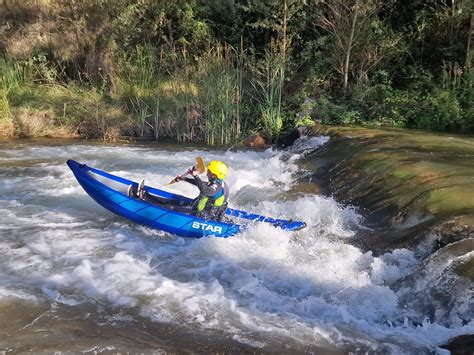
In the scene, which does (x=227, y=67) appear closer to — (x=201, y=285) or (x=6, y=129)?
(x=6, y=129)

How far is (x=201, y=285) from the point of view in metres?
4.93

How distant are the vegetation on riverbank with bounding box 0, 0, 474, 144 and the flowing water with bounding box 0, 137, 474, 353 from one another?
501cm

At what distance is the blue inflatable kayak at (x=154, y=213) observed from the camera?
6.13m

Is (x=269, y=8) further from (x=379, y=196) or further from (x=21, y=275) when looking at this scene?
(x=21, y=275)

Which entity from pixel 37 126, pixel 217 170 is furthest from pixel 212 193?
pixel 37 126

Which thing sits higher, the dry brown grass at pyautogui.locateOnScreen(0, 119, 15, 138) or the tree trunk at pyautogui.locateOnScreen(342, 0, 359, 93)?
the tree trunk at pyautogui.locateOnScreen(342, 0, 359, 93)

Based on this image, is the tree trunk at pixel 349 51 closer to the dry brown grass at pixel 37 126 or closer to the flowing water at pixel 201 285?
the flowing water at pixel 201 285

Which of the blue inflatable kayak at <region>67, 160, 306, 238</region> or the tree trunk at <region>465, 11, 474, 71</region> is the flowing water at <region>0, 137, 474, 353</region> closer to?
the blue inflatable kayak at <region>67, 160, 306, 238</region>

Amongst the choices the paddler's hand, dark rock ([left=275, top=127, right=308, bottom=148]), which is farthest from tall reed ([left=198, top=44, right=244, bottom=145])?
the paddler's hand

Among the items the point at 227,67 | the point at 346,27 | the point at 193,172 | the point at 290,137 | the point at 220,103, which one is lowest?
the point at 290,137

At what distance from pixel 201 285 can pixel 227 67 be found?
8339 mm

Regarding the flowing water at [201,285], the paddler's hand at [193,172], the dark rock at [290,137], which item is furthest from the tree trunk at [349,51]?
the paddler's hand at [193,172]

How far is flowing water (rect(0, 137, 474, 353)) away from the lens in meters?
3.99

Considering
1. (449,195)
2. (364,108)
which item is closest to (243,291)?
(449,195)
